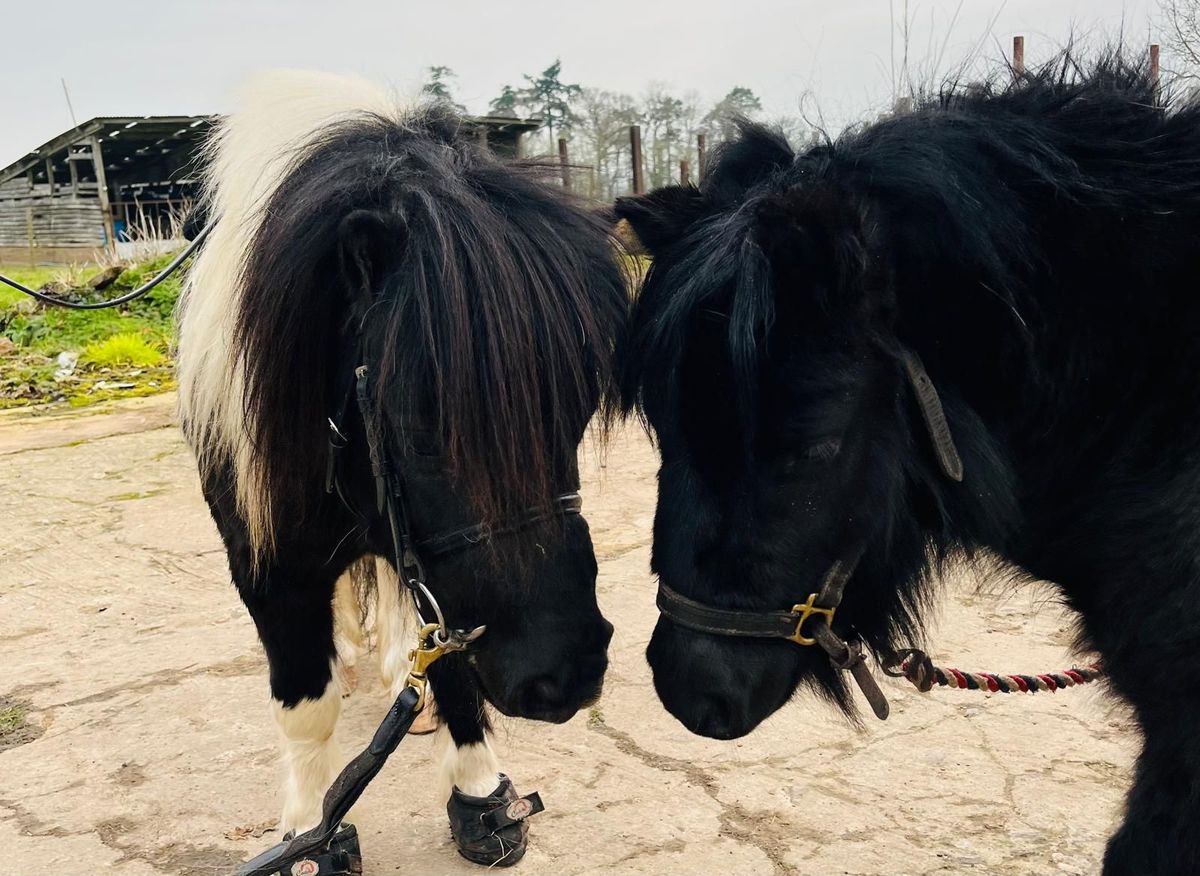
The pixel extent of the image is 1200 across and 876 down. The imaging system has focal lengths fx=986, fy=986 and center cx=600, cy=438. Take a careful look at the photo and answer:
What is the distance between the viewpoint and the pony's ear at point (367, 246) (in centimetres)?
177

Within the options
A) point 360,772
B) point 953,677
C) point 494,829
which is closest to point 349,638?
point 494,829

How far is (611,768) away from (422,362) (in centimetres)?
153

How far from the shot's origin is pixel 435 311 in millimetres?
1698

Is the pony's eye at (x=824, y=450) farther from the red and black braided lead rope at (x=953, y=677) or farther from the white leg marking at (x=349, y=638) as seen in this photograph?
the white leg marking at (x=349, y=638)

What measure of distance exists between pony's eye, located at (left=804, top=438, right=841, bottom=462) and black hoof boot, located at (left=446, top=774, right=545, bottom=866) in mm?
1289

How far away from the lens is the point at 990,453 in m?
1.63

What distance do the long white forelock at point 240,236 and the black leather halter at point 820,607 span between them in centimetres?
95

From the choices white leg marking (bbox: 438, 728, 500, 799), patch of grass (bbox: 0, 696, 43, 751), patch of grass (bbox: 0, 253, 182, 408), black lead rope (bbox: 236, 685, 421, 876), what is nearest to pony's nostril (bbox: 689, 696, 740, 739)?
black lead rope (bbox: 236, 685, 421, 876)

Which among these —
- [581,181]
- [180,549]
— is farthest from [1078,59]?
[180,549]

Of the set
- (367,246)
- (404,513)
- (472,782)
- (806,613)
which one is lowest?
(472,782)

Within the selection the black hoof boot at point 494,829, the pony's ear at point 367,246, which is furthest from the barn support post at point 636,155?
the pony's ear at point 367,246

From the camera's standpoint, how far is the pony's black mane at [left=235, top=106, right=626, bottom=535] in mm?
1666

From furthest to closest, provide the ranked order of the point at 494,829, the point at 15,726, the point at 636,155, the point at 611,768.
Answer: the point at 636,155, the point at 15,726, the point at 611,768, the point at 494,829

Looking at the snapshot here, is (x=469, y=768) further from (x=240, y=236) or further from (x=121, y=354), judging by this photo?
(x=121, y=354)
